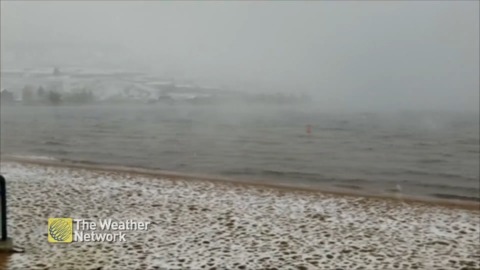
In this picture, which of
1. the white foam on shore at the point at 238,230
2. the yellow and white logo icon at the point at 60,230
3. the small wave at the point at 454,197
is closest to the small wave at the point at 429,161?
the small wave at the point at 454,197

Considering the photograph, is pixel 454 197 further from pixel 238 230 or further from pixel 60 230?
pixel 60 230

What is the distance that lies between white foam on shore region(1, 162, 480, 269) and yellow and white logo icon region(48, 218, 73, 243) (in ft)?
0.48

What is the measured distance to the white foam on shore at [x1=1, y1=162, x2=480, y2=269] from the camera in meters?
7.45

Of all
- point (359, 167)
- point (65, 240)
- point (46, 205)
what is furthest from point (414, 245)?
point (359, 167)

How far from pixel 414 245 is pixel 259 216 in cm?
309

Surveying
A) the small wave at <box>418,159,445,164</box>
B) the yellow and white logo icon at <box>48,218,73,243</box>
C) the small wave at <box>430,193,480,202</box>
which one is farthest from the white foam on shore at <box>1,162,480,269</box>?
the small wave at <box>418,159,445,164</box>

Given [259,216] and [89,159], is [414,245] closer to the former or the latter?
[259,216]

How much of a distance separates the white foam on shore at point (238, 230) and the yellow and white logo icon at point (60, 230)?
15 cm

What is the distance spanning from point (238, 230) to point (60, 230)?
3.16m

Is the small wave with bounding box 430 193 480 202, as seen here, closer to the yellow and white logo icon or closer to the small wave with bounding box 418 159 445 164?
the small wave with bounding box 418 159 445 164

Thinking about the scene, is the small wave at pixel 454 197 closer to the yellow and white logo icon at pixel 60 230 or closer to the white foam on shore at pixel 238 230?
the white foam on shore at pixel 238 230

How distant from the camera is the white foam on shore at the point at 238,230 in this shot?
24.5 feet

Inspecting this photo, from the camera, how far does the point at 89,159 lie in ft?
85.5

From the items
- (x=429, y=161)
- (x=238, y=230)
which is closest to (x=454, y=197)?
(x=238, y=230)
